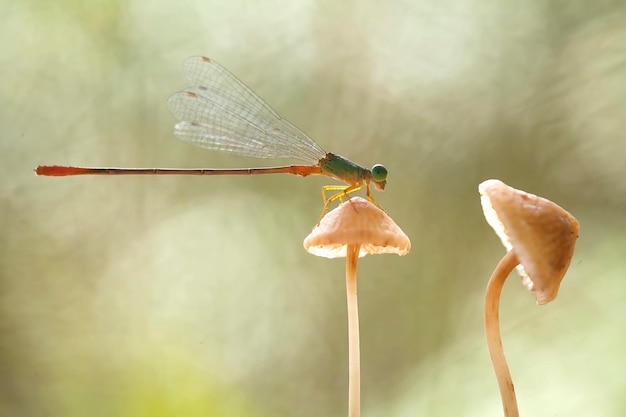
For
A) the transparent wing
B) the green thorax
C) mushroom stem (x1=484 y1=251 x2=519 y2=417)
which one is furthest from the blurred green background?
mushroom stem (x1=484 y1=251 x2=519 y2=417)

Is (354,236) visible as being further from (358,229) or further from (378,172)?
(378,172)

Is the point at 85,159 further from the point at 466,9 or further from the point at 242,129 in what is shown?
the point at 466,9

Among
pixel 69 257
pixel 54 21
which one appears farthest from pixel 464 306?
pixel 54 21

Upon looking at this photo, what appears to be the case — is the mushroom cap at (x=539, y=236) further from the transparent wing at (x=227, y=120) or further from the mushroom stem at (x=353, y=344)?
the transparent wing at (x=227, y=120)

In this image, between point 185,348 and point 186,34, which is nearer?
point 185,348

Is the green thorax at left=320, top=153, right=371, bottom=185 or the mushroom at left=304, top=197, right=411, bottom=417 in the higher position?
the green thorax at left=320, top=153, right=371, bottom=185

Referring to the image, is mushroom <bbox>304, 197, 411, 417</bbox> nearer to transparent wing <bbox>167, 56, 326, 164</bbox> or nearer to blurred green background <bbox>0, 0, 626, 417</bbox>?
transparent wing <bbox>167, 56, 326, 164</bbox>
